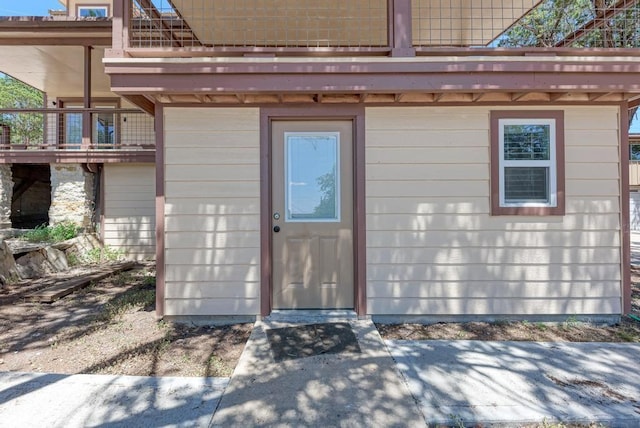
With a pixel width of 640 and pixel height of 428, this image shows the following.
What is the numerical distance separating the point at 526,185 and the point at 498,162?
1.27 feet

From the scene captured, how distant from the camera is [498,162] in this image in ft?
11.7

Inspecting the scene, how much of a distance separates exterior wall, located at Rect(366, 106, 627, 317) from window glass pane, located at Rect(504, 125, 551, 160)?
0.22 meters

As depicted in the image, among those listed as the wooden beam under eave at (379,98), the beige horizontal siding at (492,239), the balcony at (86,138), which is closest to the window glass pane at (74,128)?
the balcony at (86,138)

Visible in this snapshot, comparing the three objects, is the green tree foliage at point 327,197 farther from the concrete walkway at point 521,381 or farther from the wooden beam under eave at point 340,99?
the concrete walkway at point 521,381

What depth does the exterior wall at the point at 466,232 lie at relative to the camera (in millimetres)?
3574

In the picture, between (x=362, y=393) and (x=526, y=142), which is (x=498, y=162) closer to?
(x=526, y=142)

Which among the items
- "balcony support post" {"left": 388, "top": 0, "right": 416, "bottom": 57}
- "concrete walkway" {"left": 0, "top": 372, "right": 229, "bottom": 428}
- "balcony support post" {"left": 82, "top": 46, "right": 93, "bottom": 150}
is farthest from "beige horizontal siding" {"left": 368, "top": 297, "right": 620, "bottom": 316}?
"balcony support post" {"left": 82, "top": 46, "right": 93, "bottom": 150}

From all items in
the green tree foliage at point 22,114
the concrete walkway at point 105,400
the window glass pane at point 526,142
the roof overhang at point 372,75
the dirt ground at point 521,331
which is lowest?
the concrete walkway at point 105,400

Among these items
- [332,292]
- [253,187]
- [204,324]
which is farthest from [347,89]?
[204,324]

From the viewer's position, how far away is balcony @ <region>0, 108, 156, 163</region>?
7207 millimetres

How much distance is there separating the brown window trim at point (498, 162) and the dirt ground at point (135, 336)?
1164 mm

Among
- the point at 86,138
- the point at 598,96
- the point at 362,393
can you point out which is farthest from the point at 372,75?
the point at 86,138

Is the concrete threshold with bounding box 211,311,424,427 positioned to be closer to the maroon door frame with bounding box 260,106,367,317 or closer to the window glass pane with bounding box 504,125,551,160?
the maroon door frame with bounding box 260,106,367,317

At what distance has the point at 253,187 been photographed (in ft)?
11.7
